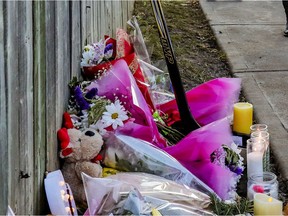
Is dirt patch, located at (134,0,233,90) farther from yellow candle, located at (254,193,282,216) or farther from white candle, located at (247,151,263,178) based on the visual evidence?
yellow candle, located at (254,193,282,216)

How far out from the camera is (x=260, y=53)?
6367 millimetres

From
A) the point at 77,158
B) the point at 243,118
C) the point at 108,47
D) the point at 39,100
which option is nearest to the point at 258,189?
the point at 243,118

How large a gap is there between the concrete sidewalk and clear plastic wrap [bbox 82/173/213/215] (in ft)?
2.80

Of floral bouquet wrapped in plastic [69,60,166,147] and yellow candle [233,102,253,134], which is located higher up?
floral bouquet wrapped in plastic [69,60,166,147]

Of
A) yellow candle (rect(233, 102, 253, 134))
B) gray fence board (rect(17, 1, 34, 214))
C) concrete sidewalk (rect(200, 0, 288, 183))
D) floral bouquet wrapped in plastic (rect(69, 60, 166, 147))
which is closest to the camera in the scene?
gray fence board (rect(17, 1, 34, 214))

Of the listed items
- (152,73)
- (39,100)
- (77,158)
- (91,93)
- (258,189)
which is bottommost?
(258,189)

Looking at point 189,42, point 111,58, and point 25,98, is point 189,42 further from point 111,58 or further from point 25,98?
point 25,98

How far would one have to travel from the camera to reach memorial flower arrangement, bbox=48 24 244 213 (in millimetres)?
3713

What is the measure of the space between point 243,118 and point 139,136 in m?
0.71

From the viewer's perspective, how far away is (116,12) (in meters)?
5.95

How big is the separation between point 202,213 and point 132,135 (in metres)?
0.65

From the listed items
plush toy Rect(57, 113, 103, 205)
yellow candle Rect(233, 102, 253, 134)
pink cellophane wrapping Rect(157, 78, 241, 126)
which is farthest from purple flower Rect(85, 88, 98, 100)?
yellow candle Rect(233, 102, 253, 134)

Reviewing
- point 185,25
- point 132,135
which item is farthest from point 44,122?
point 185,25

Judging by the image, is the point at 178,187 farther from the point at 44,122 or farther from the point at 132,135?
the point at 44,122
